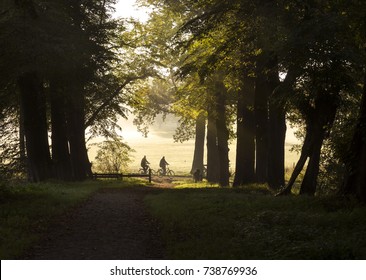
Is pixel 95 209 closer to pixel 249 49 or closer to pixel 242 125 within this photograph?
pixel 249 49

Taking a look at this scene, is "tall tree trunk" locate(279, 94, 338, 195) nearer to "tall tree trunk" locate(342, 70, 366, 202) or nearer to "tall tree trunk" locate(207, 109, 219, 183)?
"tall tree trunk" locate(342, 70, 366, 202)

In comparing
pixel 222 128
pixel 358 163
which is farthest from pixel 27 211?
pixel 222 128

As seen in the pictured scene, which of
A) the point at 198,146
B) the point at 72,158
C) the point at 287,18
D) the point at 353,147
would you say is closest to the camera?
the point at 353,147

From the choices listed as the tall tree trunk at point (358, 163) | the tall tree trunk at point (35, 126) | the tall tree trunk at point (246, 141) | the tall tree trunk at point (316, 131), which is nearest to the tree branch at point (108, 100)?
the tall tree trunk at point (35, 126)

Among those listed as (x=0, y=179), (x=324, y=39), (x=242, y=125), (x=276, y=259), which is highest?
(x=324, y=39)

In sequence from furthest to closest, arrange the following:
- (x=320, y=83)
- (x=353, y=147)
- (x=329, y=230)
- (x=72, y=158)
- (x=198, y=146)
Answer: (x=198, y=146) < (x=72, y=158) < (x=320, y=83) < (x=353, y=147) < (x=329, y=230)

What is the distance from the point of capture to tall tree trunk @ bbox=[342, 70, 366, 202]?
47.4 feet

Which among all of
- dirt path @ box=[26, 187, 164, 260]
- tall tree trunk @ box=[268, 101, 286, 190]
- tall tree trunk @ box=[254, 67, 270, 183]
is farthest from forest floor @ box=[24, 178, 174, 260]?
tall tree trunk @ box=[254, 67, 270, 183]

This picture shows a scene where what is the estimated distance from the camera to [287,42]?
52.1 ft

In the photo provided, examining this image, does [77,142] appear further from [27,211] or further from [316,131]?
[316,131]

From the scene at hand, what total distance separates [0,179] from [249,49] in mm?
11287

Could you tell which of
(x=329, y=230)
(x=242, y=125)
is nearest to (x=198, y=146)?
(x=242, y=125)

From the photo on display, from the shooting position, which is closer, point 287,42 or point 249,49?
point 287,42

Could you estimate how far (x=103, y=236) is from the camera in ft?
43.4
